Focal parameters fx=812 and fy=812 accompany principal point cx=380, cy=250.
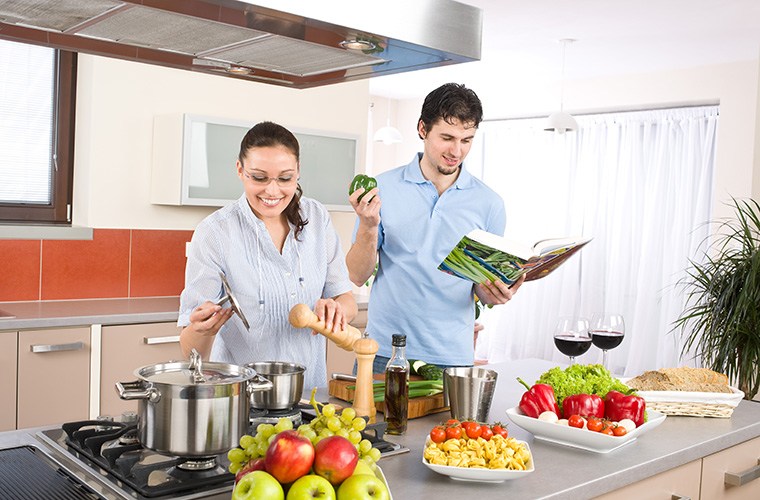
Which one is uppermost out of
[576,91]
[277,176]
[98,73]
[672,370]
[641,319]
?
[576,91]

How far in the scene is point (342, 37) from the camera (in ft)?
5.24

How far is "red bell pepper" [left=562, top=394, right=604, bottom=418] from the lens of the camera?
1.95m

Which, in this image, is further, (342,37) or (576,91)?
(576,91)

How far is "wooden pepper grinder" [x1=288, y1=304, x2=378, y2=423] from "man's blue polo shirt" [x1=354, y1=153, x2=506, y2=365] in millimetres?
575

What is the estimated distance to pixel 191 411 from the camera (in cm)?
148

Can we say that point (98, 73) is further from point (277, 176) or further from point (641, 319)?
point (641, 319)

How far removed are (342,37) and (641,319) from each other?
20.4ft

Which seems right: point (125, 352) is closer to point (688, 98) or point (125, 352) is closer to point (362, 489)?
point (362, 489)

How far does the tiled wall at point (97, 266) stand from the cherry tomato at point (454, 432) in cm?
305

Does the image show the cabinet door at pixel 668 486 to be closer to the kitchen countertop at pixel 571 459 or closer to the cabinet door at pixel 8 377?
the kitchen countertop at pixel 571 459

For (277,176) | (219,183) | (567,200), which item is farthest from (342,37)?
(567,200)

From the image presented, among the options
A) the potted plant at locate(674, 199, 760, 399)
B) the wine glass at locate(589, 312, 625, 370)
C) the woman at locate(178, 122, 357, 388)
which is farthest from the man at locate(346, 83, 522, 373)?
the potted plant at locate(674, 199, 760, 399)

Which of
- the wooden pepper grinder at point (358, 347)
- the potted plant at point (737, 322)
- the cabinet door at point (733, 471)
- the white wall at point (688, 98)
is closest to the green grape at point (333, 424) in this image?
the wooden pepper grinder at point (358, 347)

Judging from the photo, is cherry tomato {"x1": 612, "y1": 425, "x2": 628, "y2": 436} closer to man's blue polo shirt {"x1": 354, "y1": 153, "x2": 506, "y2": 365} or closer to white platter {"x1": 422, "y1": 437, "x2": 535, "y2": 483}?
white platter {"x1": 422, "y1": 437, "x2": 535, "y2": 483}
